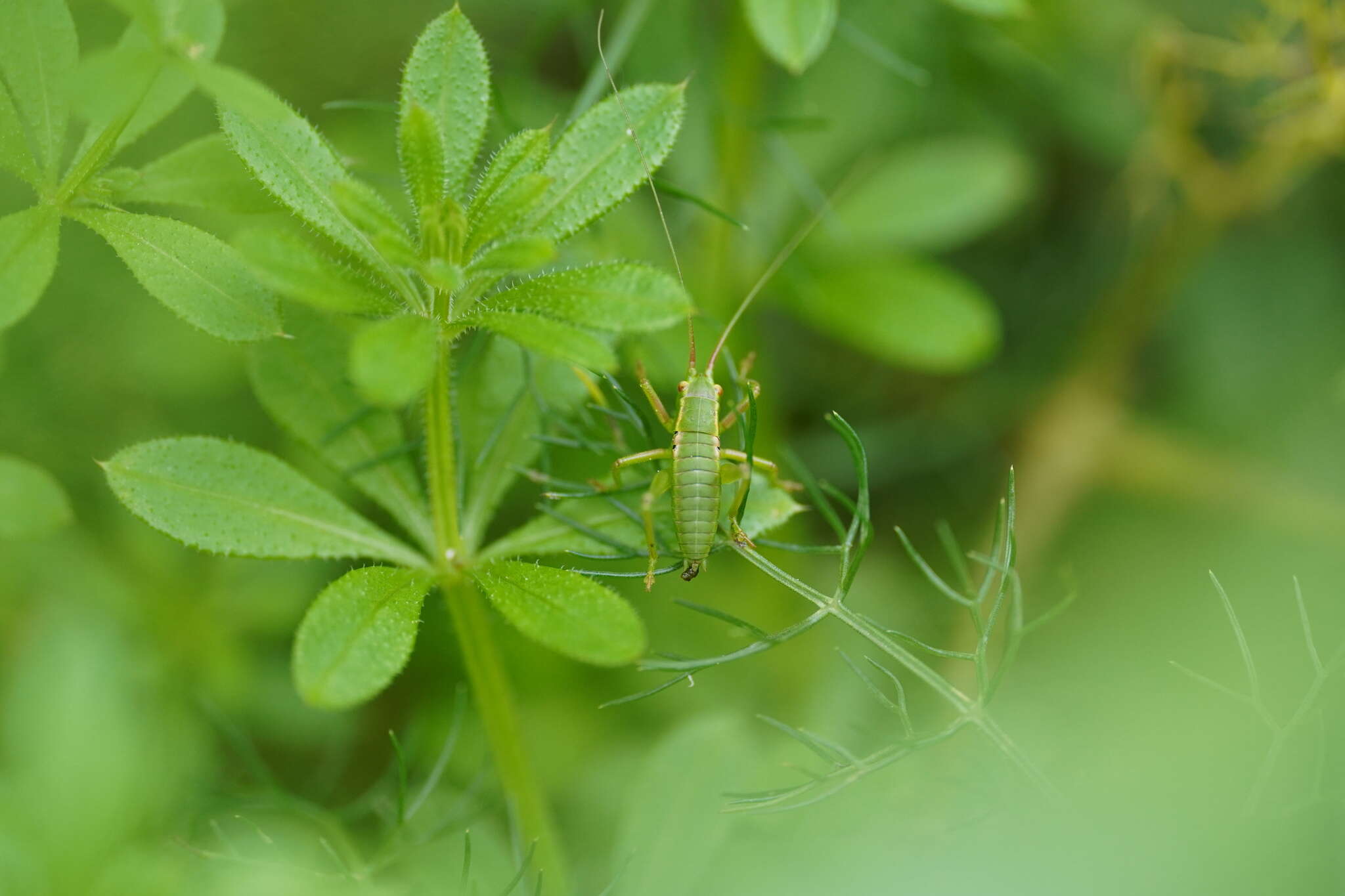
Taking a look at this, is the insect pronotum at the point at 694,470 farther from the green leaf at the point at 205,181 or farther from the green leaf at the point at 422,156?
the green leaf at the point at 205,181

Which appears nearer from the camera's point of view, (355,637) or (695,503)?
(355,637)

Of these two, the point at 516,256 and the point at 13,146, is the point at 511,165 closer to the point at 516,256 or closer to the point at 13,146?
the point at 516,256

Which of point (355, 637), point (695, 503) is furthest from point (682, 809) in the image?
point (355, 637)

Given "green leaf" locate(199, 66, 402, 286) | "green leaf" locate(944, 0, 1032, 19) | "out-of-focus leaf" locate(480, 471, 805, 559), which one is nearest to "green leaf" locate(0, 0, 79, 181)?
"green leaf" locate(199, 66, 402, 286)

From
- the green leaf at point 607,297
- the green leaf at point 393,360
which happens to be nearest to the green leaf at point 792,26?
the green leaf at point 607,297

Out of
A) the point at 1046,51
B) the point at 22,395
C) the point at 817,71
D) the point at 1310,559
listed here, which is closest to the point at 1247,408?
the point at 1310,559

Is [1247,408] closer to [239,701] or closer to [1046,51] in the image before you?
[1046,51]
